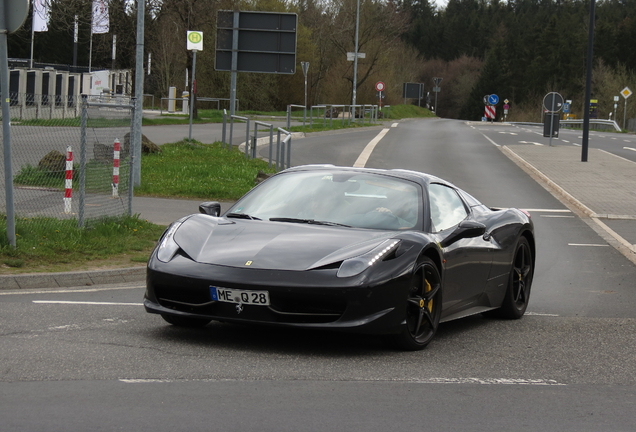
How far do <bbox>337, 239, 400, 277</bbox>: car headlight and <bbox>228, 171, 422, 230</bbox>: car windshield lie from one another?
58 cm

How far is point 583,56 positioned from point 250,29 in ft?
322

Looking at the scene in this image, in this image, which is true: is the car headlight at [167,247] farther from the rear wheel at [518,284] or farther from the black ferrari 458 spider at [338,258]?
the rear wheel at [518,284]

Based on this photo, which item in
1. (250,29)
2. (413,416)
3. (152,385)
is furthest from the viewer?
(250,29)

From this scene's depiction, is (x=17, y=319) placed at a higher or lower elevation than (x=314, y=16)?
lower

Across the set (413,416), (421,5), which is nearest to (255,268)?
(413,416)

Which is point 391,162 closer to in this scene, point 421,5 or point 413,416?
point 413,416

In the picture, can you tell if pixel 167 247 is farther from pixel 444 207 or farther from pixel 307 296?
pixel 444 207

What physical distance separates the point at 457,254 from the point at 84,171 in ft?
20.0

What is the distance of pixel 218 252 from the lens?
20.8ft

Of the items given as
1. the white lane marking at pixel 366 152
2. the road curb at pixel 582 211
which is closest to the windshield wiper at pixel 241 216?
the road curb at pixel 582 211

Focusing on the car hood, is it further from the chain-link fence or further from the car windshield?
the chain-link fence

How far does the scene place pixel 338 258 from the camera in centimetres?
614

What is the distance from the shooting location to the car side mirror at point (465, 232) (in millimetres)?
7066

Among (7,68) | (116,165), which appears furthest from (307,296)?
(116,165)
